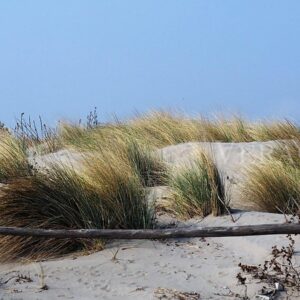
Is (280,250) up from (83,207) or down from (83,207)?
down

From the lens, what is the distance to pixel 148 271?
162 inches

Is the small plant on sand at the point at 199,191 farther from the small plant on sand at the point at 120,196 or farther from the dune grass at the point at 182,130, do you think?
the dune grass at the point at 182,130

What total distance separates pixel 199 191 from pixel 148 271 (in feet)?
4.43

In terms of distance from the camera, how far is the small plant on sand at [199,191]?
17.0ft

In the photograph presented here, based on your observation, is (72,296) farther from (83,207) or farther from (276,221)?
(276,221)

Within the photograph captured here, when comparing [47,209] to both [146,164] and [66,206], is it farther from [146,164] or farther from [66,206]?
[146,164]

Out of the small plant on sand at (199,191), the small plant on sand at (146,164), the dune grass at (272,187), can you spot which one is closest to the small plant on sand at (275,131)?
the small plant on sand at (146,164)

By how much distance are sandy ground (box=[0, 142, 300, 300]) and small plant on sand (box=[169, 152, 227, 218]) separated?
10.1 inches

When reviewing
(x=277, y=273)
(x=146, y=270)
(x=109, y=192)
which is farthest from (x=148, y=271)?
(x=109, y=192)

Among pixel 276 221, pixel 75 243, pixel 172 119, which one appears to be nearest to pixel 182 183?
pixel 276 221

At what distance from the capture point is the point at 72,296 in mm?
3740

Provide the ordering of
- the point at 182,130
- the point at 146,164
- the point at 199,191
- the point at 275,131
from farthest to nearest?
the point at 275,131 → the point at 182,130 → the point at 146,164 → the point at 199,191

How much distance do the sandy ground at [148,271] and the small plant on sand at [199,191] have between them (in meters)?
0.26

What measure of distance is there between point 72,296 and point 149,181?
2.90 meters
